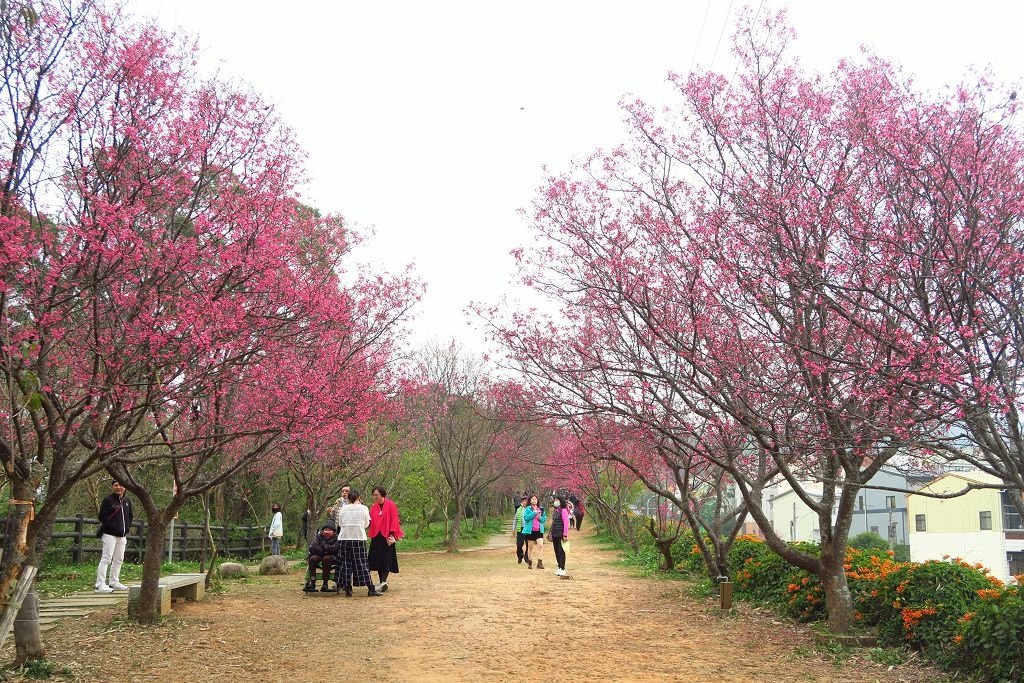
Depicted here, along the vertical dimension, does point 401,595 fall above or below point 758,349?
below

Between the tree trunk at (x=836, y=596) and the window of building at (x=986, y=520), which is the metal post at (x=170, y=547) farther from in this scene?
the window of building at (x=986, y=520)

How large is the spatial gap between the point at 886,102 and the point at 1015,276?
7.10ft

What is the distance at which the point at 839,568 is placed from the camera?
895 centimetres

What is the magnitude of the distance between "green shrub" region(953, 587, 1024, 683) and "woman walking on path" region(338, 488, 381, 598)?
768 cm

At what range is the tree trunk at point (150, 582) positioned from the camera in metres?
8.98

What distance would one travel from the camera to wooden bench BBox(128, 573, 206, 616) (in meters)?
9.13

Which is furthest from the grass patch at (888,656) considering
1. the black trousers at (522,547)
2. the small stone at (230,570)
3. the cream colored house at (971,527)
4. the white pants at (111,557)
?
the black trousers at (522,547)

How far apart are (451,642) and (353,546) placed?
13.8 feet

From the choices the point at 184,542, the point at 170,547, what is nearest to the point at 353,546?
the point at 170,547

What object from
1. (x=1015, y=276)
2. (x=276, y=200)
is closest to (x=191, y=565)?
(x=276, y=200)

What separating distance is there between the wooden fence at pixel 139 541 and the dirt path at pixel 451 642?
4.75 ft

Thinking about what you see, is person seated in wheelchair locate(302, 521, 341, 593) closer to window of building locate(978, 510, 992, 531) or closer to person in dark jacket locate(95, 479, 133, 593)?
person in dark jacket locate(95, 479, 133, 593)

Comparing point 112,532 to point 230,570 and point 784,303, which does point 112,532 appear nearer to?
point 230,570

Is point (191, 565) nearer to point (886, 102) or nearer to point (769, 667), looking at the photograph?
point (769, 667)
